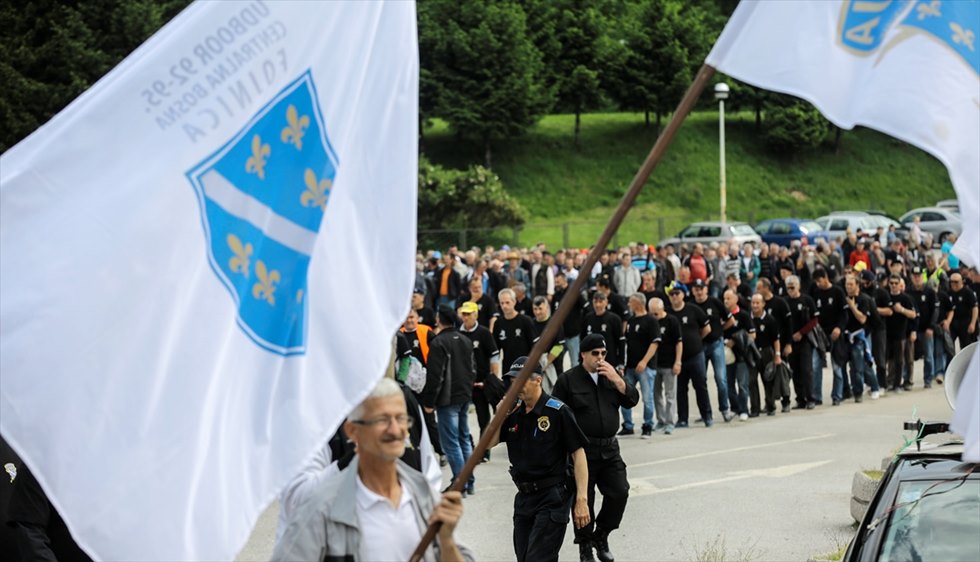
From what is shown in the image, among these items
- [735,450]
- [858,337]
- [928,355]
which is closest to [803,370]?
[858,337]

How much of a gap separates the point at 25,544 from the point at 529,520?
367 centimetres

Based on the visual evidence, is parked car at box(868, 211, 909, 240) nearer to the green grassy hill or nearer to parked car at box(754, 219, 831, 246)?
parked car at box(754, 219, 831, 246)

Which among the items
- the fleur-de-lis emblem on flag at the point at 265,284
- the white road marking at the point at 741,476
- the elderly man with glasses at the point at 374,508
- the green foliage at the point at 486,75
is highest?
the green foliage at the point at 486,75

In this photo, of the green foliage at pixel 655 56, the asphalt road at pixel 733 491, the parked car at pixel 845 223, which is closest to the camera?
the asphalt road at pixel 733 491

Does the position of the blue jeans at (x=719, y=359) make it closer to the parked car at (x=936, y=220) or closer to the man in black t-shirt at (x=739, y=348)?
the man in black t-shirt at (x=739, y=348)

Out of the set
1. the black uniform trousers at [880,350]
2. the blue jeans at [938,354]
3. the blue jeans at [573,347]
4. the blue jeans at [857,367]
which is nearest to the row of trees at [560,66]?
the blue jeans at [938,354]

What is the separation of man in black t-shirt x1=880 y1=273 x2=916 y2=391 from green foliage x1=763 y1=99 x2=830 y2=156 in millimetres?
41536

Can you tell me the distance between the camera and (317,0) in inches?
203

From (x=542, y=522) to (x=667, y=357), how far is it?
940cm

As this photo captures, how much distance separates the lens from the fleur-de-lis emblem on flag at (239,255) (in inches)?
185

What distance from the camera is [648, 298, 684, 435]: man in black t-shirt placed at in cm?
1873

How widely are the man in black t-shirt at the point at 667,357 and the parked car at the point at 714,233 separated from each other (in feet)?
80.2

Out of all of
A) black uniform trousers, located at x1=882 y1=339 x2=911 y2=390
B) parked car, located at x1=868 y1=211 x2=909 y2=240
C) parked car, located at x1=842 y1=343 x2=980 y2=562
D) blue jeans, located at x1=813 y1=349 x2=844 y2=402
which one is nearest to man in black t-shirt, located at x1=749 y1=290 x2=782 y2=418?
blue jeans, located at x1=813 y1=349 x2=844 y2=402

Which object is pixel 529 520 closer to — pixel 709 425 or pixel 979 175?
pixel 979 175
